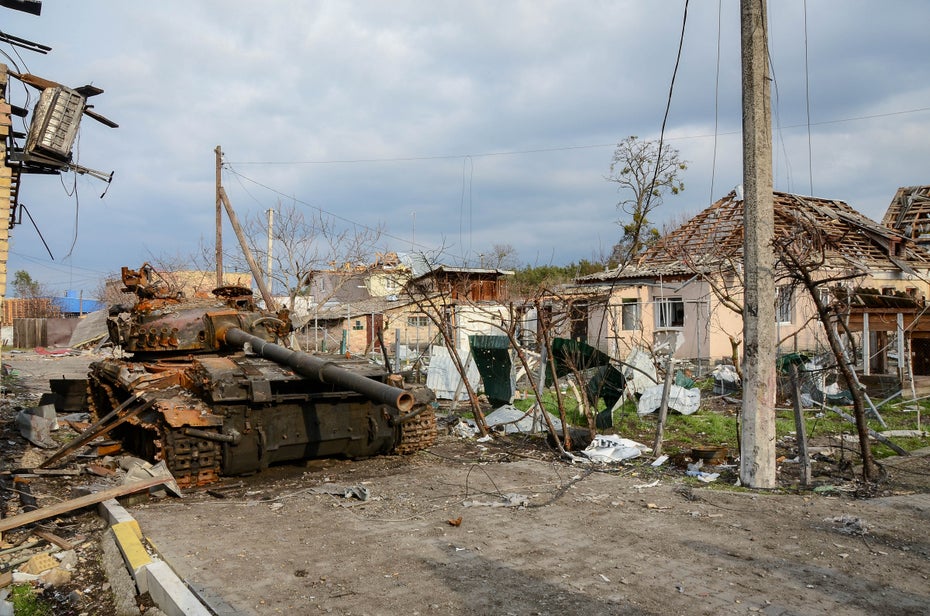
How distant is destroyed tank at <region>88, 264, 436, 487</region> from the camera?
7.89 metres

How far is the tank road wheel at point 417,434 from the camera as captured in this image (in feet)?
31.7

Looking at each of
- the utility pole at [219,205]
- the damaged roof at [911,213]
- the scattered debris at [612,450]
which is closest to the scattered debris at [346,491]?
the scattered debris at [612,450]

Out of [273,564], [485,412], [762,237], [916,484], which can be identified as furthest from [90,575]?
[485,412]

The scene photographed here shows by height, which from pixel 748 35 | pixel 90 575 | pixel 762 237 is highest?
pixel 748 35

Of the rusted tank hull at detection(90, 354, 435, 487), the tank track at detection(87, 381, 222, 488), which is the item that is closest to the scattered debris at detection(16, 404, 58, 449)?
the rusted tank hull at detection(90, 354, 435, 487)

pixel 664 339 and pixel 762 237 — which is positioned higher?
pixel 762 237

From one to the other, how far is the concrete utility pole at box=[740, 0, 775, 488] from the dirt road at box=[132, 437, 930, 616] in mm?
521

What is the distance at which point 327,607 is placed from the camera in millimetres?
4477

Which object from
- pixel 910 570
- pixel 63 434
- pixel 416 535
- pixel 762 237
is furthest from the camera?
pixel 63 434

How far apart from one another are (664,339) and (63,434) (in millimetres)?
14746

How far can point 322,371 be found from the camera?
8008mm

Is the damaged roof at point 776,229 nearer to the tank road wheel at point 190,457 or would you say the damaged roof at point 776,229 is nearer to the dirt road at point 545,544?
the dirt road at point 545,544

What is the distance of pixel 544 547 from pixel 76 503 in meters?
4.22

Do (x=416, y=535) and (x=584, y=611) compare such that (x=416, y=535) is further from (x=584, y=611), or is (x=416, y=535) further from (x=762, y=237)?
(x=762, y=237)
